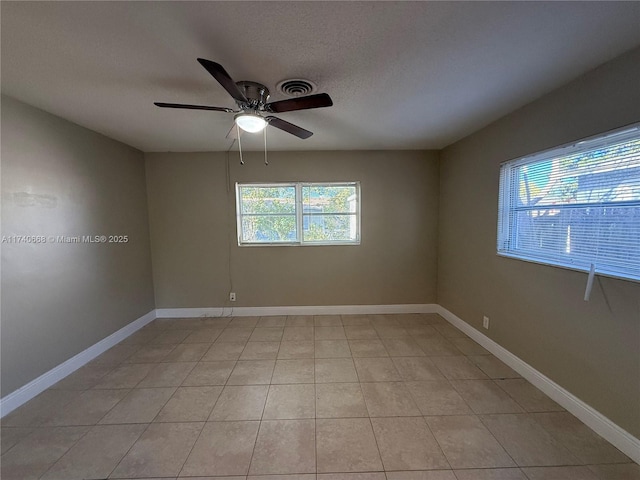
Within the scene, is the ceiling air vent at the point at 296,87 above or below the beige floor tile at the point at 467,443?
above

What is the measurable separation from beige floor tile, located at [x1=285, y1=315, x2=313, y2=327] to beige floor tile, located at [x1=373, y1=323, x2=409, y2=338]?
2.90 feet

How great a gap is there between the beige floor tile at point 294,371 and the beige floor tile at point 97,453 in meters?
1.01

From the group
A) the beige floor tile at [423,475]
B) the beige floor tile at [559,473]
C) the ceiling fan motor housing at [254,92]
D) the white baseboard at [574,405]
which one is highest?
the ceiling fan motor housing at [254,92]

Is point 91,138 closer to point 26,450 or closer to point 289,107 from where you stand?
point 289,107

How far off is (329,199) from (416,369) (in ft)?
7.78

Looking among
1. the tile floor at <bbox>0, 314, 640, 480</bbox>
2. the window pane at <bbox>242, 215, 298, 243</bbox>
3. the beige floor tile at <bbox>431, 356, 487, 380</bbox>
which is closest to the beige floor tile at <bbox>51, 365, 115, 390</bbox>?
the tile floor at <bbox>0, 314, 640, 480</bbox>

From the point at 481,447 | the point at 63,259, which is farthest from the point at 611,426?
the point at 63,259

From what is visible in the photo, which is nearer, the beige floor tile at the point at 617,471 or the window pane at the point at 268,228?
the beige floor tile at the point at 617,471

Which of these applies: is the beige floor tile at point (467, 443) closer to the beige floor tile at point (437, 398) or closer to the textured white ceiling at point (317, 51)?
the beige floor tile at point (437, 398)

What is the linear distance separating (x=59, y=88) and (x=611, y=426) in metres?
4.30

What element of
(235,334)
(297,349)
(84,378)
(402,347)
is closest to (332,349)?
(297,349)

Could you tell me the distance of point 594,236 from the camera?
1742 millimetres

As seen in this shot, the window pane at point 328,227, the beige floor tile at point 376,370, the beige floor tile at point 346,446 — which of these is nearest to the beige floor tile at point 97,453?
the beige floor tile at point 346,446

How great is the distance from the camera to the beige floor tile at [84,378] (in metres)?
2.23
